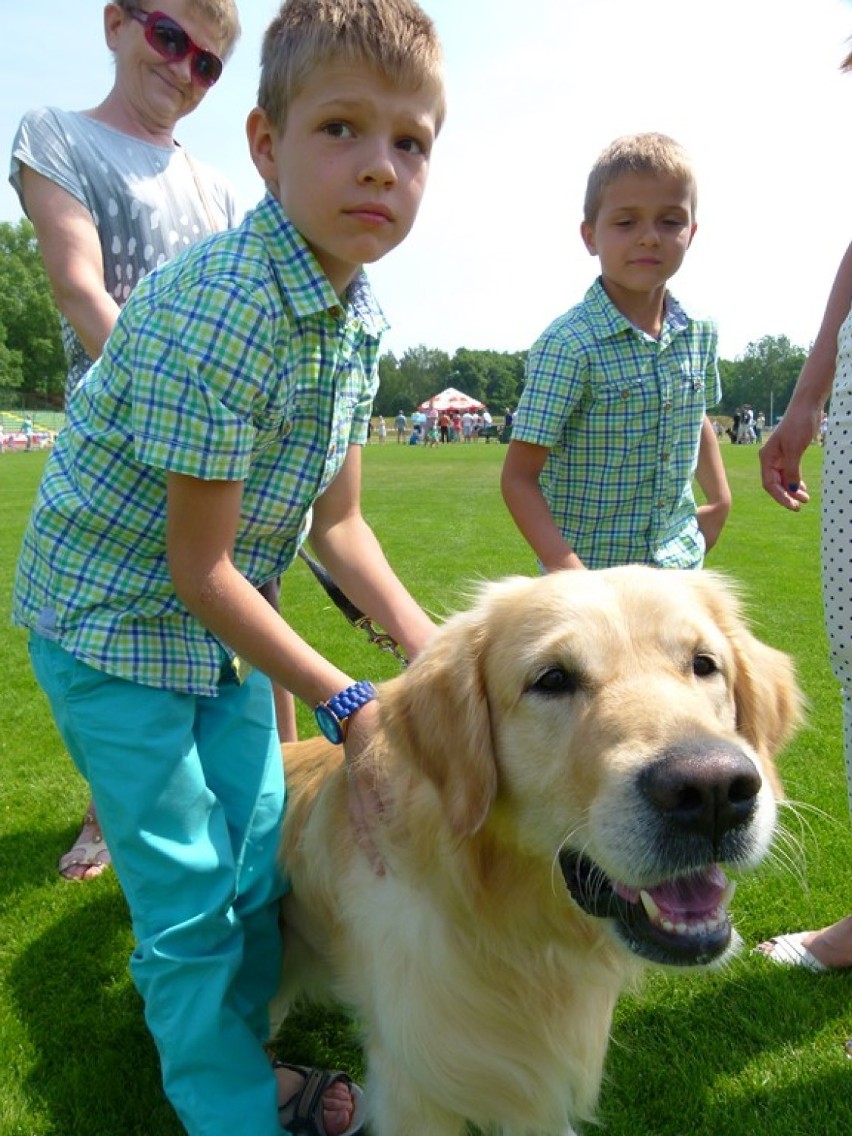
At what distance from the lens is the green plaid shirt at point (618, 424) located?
10.4 ft

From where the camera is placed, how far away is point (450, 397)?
75312 millimetres

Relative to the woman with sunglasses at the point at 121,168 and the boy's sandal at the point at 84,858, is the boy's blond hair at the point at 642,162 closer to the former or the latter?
the woman with sunglasses at the point at 121,168

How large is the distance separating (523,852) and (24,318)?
76.6 m

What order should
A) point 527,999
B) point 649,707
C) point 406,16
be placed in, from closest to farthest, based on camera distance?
point 649,707 → point 406,16 → point 527,999

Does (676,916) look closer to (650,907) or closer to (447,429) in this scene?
(650,907)

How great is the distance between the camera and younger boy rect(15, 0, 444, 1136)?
1.90 meters

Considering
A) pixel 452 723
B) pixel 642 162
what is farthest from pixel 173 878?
pixel 642 162

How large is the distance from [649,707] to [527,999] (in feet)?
3.16

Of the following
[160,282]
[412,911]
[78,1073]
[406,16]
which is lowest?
[78,1073]

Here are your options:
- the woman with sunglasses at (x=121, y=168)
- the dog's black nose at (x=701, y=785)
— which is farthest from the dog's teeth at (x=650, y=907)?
the woman with sunglasses at (x=121, y=168)

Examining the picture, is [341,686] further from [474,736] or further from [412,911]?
[412,911]

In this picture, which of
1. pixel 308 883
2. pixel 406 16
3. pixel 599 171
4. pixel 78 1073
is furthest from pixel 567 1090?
pixel 599 171

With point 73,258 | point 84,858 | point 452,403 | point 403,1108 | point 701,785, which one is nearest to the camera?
point 701,785

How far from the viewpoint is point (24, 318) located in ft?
224
